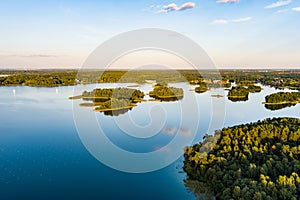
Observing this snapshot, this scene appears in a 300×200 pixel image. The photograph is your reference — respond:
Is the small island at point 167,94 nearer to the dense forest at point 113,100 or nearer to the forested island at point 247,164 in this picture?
the dense forest at point 113,100

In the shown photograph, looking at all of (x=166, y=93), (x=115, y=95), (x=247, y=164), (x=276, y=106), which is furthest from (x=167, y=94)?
(x=247, y=164)

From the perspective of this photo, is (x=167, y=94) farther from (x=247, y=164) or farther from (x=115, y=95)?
(x=247, y=164)

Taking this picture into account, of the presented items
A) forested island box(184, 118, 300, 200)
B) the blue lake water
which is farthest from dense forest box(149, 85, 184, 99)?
forested island box(184, 118, 300, 200)

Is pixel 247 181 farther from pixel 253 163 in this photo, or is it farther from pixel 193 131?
pixel 193 131

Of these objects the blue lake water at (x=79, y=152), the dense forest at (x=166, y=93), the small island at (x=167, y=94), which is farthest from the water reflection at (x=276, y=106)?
the dense forest at (x=166, y=93)

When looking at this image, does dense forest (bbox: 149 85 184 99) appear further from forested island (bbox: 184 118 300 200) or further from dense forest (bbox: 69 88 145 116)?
forested island (bbox: 184 118 300 200)

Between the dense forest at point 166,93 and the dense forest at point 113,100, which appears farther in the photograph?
the dense forest at point 166,93
